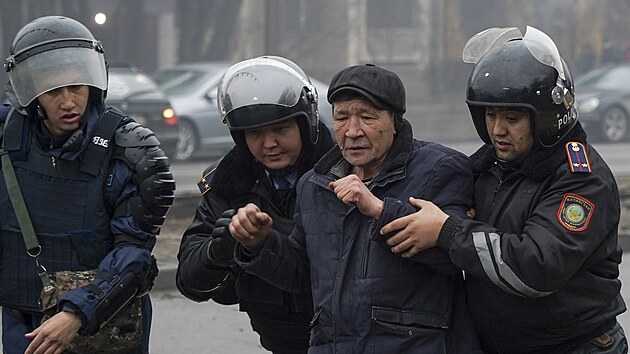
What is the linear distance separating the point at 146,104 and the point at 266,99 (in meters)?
13.4

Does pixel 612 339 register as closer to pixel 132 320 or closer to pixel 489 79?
pixel 489 79

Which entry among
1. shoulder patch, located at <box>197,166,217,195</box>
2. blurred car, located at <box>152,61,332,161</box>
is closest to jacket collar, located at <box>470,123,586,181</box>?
shoulder patch, located at <box>197,166,217,195</box>

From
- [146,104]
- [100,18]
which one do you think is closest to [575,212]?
[146,104]

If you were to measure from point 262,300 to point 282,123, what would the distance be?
565mm

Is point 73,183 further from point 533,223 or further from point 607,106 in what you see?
point 607,106

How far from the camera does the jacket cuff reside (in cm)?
298

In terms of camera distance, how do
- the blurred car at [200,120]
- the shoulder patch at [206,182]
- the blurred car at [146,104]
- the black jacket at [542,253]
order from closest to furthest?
1. the black jacket at [542,253]
2. the shoulder patch at [206,182]
3. the blurred car at [146,104]
4. the blurred car at [200,120]

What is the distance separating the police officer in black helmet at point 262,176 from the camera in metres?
3.59

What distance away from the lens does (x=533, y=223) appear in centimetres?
297

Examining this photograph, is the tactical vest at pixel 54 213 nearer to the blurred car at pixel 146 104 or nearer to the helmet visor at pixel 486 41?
the helmet visor at pixel 486 41

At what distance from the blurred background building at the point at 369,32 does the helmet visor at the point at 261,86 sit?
22.4 metres

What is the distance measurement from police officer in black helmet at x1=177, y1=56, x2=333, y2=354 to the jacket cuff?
683 millimetres

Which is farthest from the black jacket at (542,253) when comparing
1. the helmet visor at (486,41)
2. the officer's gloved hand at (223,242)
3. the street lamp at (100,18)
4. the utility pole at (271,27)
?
the street lamp at (100,18)

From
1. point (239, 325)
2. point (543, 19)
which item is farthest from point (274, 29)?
point (543, 19)
